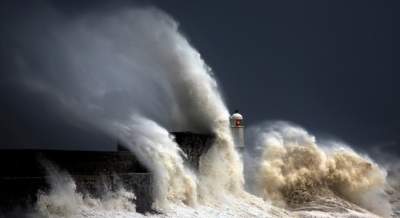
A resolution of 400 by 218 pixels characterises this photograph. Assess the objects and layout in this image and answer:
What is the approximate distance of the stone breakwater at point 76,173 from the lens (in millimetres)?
12680

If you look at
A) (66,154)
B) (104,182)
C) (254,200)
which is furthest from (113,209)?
(254,200)

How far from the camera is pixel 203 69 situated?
22.0 meters

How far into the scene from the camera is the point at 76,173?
14.7 metres

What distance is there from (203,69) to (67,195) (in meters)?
9.33

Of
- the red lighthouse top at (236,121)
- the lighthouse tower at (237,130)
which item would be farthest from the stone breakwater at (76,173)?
the red lighthouse top at (236,121)

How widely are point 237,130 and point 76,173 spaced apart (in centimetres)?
968

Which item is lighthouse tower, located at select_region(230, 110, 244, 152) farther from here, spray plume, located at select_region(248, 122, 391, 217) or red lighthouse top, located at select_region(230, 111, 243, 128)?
spray plume, located at select_region(248, 122, 391, 217)

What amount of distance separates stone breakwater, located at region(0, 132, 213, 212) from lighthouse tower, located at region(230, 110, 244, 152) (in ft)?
23.1

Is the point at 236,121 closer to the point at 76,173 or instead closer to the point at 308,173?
the point at 308,173

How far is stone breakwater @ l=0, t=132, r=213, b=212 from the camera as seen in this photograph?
41.6 ft

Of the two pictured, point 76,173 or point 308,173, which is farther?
point 308,173

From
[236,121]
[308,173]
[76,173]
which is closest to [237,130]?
[236,121]

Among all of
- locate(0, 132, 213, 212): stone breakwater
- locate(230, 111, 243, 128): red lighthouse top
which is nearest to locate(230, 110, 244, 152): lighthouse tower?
locate(230, 111, 243, 128): red lighthouse top

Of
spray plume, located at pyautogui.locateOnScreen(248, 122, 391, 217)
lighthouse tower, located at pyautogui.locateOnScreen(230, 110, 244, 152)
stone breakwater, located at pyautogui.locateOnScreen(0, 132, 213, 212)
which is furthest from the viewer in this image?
lighthouse tower, located at pyautogui.locateOnScreen(230, 110, 244, 152)
